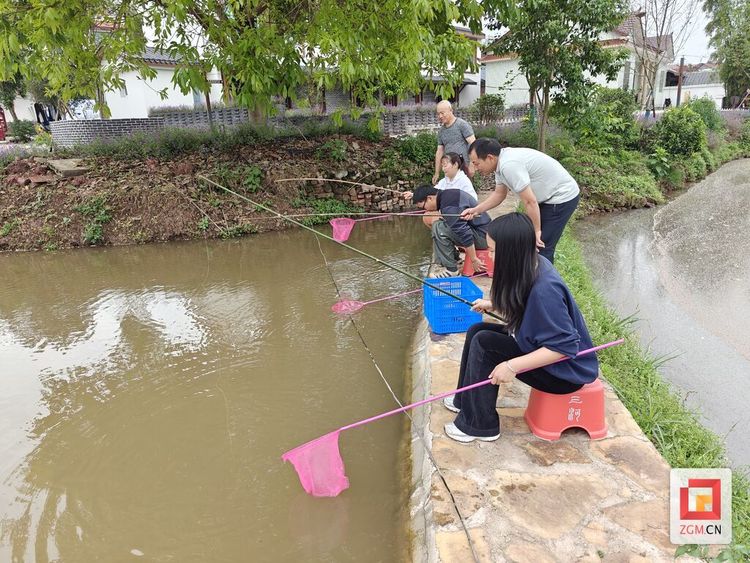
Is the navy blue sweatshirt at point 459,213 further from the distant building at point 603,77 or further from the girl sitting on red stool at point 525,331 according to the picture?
the distant building at point 603,77

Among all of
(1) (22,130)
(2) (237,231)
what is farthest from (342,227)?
(1) (22,130)

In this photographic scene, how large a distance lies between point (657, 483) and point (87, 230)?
8587 mm

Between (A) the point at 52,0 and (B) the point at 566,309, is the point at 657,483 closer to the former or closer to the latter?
(B) the point at 566,309

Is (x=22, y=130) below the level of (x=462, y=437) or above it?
above

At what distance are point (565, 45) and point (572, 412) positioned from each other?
9891 millimetres

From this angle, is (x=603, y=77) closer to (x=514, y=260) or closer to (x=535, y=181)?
(x=535, y=181)

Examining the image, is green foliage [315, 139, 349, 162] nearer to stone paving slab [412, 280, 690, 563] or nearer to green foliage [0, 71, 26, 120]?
stone paving slab [412, 280, 690, 563]

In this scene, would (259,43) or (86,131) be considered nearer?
(259,43)

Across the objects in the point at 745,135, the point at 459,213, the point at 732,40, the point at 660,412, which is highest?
the point at 732,40

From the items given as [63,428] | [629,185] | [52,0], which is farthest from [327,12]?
[629,185]

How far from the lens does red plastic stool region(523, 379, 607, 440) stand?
262 cm

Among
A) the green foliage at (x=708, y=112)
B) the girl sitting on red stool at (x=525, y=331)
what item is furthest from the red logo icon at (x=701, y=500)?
the green foliage at (x=708, y=112)

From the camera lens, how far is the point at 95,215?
845cm

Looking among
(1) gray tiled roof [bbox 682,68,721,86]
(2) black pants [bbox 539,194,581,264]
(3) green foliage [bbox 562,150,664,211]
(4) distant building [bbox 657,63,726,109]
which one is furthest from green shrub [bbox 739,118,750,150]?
(1) gray tiled roof [bbox 682,68,721,86]
